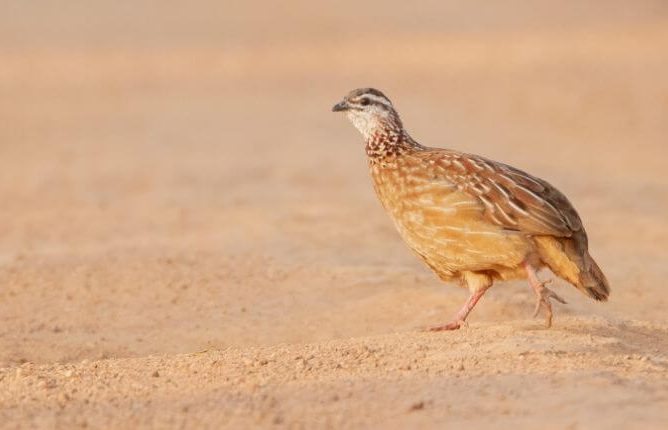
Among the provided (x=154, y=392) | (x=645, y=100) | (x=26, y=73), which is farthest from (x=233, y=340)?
(x=26, y=73)

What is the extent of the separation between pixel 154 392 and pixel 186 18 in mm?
36797

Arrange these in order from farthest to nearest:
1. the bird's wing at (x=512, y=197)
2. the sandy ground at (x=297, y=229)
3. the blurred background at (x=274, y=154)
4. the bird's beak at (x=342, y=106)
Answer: the blurred background at (x=274, y=154)
the bird's beak at (x=342, y=106)
the bird's wing at (x=512, y=197)
the sandy ground at (x=297, y=229)

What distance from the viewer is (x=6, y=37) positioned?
123 feet

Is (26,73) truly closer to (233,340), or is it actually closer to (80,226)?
(80,226)

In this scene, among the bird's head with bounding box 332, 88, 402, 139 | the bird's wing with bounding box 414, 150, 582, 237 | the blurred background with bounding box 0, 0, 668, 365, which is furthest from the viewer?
the blurred background with bounding box 0, 0, 668, 365

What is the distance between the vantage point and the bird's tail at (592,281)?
29.1 ft

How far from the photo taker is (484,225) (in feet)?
28.8

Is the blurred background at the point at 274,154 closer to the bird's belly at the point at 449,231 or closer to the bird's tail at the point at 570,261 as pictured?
the bird's tail at the point at 570,261

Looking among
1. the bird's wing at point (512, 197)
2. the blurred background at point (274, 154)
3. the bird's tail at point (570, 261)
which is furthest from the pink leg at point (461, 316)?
the blurred background at point (274, 154)

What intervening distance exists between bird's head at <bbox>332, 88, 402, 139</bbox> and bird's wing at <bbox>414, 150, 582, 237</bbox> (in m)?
0.65

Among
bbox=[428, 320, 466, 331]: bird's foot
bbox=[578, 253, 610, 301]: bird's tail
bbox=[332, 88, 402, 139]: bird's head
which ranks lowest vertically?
bbox=[428, 320, 466, 331]: bird's foot

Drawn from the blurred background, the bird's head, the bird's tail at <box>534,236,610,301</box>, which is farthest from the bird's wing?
the blurred background

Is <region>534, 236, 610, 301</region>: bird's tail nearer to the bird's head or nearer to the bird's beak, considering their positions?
the bird's head

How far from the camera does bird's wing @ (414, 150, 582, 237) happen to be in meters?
8.73
